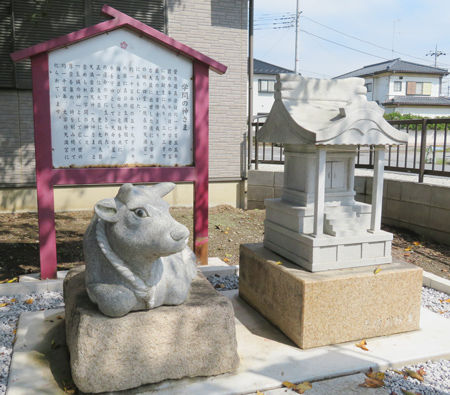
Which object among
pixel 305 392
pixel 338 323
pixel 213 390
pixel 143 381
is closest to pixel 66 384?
pixel 143 381

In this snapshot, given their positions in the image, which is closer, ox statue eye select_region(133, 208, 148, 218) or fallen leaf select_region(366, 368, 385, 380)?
ox statue eye select_region(133, 208, 148, 218)

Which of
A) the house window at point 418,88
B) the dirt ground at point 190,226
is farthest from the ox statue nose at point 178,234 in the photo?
the house window at point 418,88

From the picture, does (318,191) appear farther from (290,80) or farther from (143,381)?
(143,381)

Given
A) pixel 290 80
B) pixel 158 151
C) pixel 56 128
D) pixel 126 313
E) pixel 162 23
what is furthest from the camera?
pixel 162 23

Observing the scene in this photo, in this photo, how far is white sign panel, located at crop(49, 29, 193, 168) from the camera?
544cm

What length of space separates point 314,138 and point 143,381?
2581mm

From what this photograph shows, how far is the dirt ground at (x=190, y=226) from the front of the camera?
6.61 metres

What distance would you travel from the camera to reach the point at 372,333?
4.30m

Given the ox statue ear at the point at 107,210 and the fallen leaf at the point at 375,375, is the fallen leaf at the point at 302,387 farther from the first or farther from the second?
the ox statue ear at the point at 107,210

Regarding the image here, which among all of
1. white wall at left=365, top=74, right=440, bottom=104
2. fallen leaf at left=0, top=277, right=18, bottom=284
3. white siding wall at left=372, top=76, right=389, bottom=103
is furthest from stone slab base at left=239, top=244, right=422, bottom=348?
white siding wall at left=372, top=76, right=389, bottom=103

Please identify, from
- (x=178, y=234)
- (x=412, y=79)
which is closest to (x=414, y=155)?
(x=178, y=234)

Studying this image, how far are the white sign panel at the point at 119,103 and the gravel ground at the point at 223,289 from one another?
5.62 feet

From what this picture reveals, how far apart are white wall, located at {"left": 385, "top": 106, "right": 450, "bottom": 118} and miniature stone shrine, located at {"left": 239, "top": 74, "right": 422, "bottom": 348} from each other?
40.9 meters

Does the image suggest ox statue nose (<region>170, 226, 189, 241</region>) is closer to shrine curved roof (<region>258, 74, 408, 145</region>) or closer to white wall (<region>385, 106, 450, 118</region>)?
shrine curved roof (<region>258, 74, 408, 145</region>)
